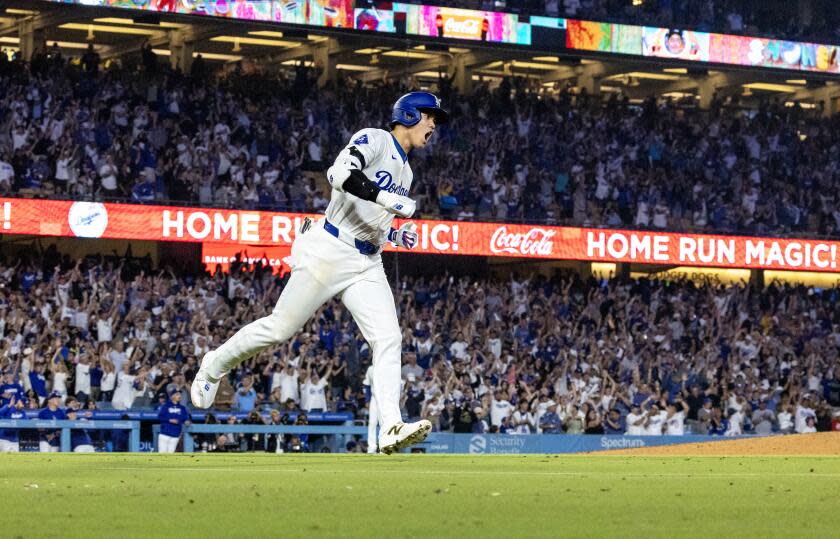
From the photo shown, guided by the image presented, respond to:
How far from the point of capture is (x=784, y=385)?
31.4m

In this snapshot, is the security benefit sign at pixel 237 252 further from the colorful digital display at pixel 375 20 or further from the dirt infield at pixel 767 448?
the dirt infield at pixel 767 448

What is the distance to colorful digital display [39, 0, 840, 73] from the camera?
104ft

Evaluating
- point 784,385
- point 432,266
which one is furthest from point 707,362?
point 432,266

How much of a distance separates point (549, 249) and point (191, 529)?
2805cm

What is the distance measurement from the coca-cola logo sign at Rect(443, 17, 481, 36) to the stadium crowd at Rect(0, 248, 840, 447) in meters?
6.10

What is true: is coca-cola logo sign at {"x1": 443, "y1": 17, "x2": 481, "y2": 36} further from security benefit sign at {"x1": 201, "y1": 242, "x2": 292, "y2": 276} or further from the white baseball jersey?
the white baseball jersey

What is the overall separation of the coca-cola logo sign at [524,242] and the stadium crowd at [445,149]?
46cm

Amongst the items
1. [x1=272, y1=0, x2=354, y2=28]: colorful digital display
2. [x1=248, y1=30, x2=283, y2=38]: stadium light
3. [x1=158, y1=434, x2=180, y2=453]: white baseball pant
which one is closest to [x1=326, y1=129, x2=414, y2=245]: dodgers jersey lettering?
[x1=158, y1=434, x2=180, y2=453]: white baseball pant

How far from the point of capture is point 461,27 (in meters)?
34.2

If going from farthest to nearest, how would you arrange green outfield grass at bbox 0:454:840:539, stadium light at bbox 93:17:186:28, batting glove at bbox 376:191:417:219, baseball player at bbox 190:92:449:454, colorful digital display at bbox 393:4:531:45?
stadium light at bbox 93:17:186:28 → colorful digital display at bbox 393:4:531:45 → baseball player at bbox 190:92:449:454 → batting glove at bbox 376:191:417:219 → green outfield grass at bbox 0:454:840:539

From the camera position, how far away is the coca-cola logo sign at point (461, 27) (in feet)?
111

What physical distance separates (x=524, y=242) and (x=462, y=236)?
1.63m

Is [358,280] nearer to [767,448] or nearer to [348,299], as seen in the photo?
[348,299]

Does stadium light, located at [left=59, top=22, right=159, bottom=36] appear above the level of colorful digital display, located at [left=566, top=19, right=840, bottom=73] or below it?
above
